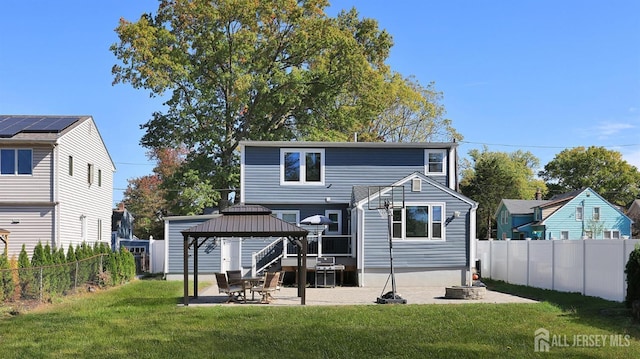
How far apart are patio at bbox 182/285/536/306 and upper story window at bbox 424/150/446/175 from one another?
19.6ft

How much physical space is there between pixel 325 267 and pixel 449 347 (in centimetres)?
1152

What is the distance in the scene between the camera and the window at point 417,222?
21.2 metres

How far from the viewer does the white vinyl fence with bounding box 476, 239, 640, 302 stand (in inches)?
553

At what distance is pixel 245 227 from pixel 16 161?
12084 millimetres

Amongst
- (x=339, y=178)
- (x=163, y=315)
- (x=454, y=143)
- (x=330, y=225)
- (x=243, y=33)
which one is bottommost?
(x=163, y=315)

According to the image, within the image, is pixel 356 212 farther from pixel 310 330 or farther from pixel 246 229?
pixel 310 330

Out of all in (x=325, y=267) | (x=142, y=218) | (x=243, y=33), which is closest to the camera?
(x=325, y=267)

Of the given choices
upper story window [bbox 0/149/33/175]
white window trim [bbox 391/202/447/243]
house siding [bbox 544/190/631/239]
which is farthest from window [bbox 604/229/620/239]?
upper story window [bbox 0/149/33/175]

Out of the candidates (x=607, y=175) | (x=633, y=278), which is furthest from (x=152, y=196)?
(x=607, y=175)

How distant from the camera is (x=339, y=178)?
24.3 metres

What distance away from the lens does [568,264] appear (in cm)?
1675

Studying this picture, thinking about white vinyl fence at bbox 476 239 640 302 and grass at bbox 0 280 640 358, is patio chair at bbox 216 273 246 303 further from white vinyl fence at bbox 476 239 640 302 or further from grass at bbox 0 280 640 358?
white vinyl fence at bbox 476 239 640 302

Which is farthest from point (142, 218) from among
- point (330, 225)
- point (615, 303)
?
point (615, 303)

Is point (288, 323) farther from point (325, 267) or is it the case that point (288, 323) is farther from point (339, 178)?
point (339, 178)
